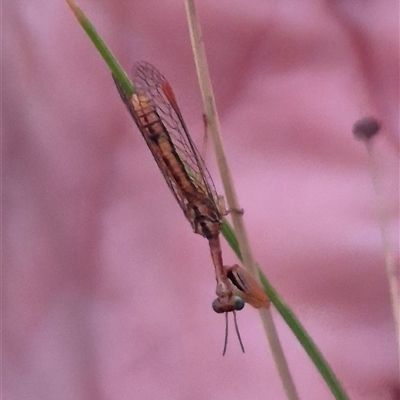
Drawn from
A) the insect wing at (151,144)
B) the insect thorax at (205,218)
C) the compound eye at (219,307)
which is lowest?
the compound eye at (219,307)

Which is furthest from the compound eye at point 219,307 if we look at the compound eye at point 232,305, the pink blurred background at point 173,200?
the pink blurred background at point 173,200

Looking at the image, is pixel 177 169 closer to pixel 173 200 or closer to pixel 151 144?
pixel 151 144

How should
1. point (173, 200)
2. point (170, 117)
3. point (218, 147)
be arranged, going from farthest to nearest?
point (173, 200) → point (170, 117) → point (218, 147)

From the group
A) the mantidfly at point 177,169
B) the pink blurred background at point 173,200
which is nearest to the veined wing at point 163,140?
the mantidfly at point 177,169

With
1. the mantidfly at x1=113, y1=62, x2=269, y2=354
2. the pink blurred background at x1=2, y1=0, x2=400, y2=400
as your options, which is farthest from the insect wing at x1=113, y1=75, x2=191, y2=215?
the pink blurred background at x1=2, y1=0, x2=400, y2=400

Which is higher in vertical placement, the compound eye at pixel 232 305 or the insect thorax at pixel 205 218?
the insect thorax at pixel 205 218

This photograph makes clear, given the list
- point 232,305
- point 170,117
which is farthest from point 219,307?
point 170,117

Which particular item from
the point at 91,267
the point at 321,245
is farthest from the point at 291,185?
the point at 91,267

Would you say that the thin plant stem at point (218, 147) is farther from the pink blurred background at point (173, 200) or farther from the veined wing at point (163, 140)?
the pink blurred background at point (173, 200)

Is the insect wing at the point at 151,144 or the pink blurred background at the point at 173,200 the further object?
the pink blurred background at the point at 173,200
